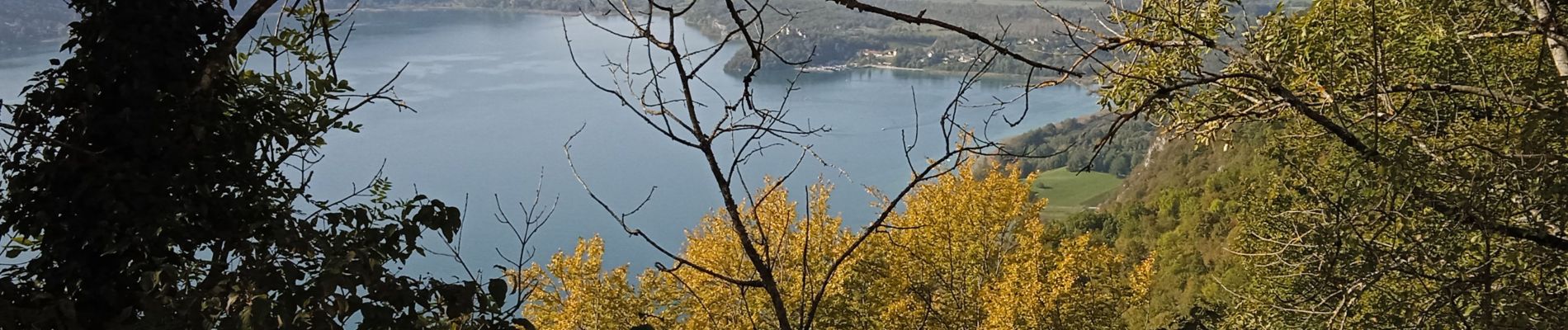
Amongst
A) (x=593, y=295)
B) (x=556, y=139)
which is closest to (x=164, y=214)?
(x=593, y=295)

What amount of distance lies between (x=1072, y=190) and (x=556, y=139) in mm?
20409

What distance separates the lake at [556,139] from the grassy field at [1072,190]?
2.41m

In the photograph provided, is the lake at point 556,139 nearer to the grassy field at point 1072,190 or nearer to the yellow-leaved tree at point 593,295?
the grassy field at point 1072,190

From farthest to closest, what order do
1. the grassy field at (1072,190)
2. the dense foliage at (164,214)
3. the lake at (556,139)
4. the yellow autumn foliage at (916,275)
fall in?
1. the grassy field at (1072,190)
2. the lake at (556,139)
3. the yellow autumn foliage at (916,275)
4. the dense foliage at (164,214)

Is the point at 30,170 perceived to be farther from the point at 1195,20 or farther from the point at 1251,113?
the point at 1195,20

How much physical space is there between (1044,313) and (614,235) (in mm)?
13627

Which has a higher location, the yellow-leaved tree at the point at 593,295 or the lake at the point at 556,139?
the lake at the point at 556,139

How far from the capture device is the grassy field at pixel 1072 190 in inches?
1566

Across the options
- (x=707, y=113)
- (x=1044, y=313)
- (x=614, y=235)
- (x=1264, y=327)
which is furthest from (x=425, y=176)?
(x=1264, y=327)

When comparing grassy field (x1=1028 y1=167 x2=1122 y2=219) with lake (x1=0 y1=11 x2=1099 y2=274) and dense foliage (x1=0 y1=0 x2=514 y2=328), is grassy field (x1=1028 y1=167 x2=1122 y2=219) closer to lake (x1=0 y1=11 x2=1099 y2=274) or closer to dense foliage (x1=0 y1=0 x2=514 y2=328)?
lake (x1=0 y1=11 x2=1099 y2=274)

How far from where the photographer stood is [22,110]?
2064 mm

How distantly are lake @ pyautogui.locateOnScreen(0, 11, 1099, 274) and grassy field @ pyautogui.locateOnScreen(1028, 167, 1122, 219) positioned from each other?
241 centimetres

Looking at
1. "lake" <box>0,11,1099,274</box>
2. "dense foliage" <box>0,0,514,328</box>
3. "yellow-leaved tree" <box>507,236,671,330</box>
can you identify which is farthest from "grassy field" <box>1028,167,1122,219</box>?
"dense foliage" <box>0,0,514,328</box>

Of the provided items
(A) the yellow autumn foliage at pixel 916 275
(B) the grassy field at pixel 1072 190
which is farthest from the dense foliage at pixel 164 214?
(B) the grassy field at pixel 1072 190
